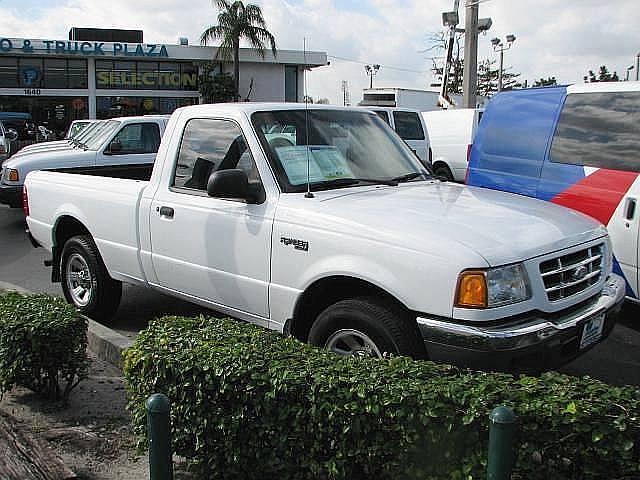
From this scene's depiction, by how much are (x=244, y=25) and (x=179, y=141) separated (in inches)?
1228

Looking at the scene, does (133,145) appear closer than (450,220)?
No

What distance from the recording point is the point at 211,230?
4.80 m

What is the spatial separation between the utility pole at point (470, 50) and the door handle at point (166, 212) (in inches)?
628

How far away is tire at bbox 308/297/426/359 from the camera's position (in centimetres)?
368

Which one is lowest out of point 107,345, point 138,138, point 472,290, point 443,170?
point 107,345

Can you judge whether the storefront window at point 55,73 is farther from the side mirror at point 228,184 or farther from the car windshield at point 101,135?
the side mirror at point 228,184

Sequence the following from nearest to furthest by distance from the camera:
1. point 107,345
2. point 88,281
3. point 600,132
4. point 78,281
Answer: point 107,345 → point 600,132 → point 88,281 → point 78,281

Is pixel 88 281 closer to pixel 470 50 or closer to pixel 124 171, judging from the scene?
pixel 124 171

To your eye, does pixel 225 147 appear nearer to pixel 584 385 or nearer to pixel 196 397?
pixel 196 397

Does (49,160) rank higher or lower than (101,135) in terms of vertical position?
lower

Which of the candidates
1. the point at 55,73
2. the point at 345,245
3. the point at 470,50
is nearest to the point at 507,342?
the point at 345,245

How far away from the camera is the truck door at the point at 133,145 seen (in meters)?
12.6


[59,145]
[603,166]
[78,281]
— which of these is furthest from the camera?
[59,145]

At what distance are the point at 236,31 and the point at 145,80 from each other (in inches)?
210
